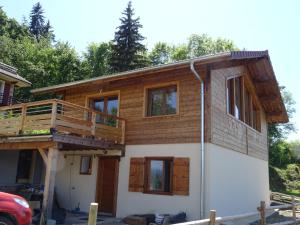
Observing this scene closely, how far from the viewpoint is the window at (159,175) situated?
441 inches

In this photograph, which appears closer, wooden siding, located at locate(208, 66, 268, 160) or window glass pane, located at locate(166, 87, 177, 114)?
wooden siding, located at locate(208, 66, 268, 160)

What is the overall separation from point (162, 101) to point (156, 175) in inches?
106

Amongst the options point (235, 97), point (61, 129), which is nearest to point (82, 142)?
point (61, 129)

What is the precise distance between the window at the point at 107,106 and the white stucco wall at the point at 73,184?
1517 millimetres

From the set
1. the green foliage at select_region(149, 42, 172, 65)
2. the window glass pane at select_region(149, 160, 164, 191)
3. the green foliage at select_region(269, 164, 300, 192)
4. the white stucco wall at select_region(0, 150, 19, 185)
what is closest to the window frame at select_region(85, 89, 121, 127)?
the window glass pane at select_region(149, 160, 164, 191)

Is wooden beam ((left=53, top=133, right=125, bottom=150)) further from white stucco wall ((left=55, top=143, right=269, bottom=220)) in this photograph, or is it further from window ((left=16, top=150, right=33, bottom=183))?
window ((left=16, top=150, right=33, bottom=183))

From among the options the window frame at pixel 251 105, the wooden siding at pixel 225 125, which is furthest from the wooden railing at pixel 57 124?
the window frame at pixel 251 105

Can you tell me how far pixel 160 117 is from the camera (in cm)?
1188

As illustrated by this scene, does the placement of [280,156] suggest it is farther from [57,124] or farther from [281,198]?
[57,124]

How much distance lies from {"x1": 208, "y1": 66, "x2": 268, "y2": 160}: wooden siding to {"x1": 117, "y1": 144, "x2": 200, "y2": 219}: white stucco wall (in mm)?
1034

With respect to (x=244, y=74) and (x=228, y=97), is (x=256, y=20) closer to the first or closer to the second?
(x=244, y=74)

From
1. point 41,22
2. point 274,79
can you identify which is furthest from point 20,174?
point 41,22

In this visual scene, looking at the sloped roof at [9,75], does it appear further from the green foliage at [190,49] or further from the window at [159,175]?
the green foliage at [190,49]

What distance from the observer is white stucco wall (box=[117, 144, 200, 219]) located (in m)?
10.5
